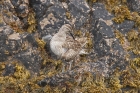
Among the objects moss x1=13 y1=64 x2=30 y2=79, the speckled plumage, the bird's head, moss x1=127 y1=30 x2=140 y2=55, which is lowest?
moss x1=13 y1=64 x2=30 y2=79

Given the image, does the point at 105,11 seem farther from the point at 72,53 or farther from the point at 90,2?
the point at 72,53

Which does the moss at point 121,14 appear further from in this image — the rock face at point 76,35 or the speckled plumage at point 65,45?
the speckled plumage at point 65,45

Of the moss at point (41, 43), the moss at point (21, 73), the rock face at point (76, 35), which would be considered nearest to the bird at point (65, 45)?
the rock face at point (76, 35)

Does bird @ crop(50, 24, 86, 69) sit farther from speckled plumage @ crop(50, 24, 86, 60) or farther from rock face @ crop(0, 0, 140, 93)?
rock face @ crop(0, 0, 140, 93)

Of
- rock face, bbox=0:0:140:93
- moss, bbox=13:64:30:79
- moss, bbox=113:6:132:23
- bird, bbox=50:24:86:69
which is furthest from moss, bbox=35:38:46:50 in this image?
moss, bbox=113:6:132:23

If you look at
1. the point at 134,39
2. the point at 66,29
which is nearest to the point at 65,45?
the point at 66,29
